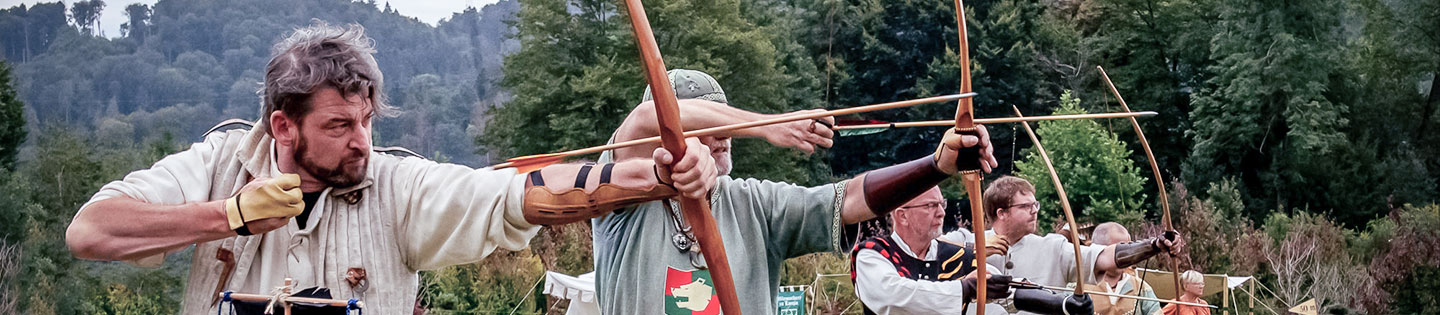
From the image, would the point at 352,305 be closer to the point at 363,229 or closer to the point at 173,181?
the point at 363,229

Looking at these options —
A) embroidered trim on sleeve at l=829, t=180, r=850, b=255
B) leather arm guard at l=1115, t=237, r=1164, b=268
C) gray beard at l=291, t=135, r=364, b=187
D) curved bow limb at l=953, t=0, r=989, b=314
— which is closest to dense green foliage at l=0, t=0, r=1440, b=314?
leather arm guard at l=1115, t=237, r=1164, b=268

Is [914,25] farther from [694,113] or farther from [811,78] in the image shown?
[694,113]

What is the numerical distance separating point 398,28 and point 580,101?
206 inches

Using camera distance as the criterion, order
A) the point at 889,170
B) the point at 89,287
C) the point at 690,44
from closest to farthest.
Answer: the point at 889,170
the point at 89,287
the point at 690,44

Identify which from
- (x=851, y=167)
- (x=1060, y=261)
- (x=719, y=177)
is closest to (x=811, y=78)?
(x=851, y=167)

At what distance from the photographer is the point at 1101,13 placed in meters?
20.5

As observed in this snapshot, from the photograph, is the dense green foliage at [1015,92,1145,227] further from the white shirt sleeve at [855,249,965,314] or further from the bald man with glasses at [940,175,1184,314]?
the white shirt sleeve at [855,249,965,314]

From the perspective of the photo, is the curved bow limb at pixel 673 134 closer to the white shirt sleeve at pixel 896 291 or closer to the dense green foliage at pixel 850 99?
the white shirt sleeve at pixel 896 291

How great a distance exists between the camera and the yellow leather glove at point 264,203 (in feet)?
6.91

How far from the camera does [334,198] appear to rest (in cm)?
235

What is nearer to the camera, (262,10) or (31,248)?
(31,248)

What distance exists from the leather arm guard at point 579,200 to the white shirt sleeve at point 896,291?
2.07 metres

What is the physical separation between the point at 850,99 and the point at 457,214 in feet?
67.6

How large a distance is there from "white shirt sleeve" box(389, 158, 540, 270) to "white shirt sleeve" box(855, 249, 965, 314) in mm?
2029
